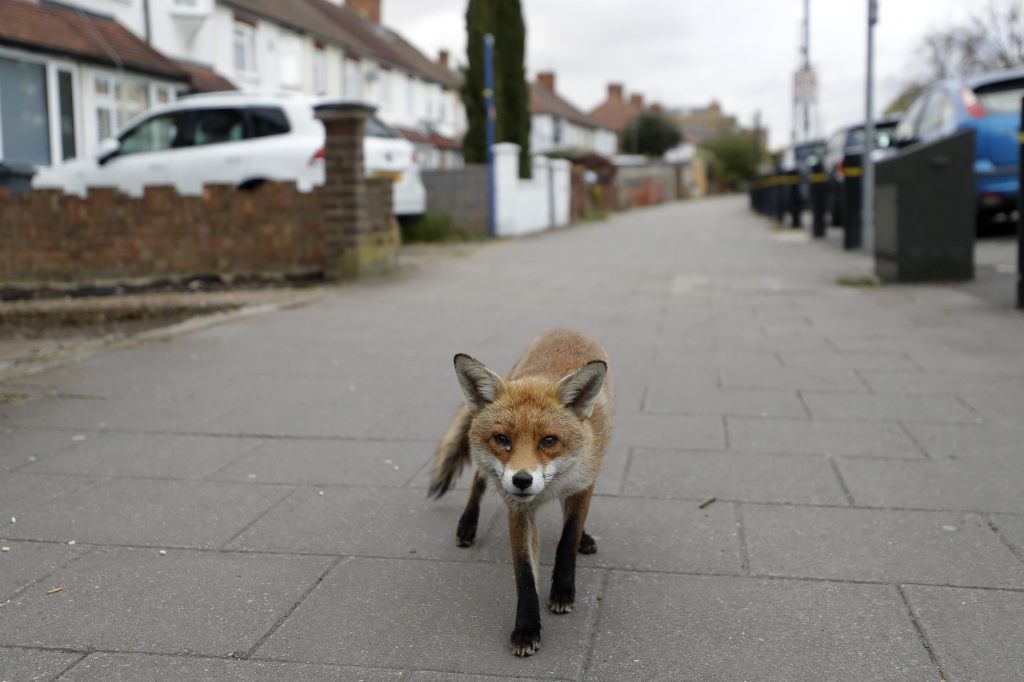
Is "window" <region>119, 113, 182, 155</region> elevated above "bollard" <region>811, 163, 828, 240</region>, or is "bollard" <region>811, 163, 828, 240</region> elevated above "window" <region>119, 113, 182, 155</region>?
"window" <region>119, 113, 182, 155</region>

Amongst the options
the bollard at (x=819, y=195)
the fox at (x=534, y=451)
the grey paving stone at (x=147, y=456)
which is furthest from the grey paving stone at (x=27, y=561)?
the bollard at (x=819, y=195)

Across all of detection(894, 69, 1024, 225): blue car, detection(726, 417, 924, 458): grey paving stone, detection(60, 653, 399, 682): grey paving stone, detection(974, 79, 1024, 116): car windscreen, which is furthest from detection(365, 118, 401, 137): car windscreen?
detection(60, 653, 399, 682): grey paving stone

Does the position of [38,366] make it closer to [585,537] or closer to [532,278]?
[585,537]

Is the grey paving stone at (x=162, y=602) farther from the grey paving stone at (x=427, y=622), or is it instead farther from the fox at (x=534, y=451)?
the fox at (x=534, y=451)

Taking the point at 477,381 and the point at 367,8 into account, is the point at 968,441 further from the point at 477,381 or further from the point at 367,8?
the point at 367,8

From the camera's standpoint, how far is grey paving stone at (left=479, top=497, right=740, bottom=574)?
356 cm

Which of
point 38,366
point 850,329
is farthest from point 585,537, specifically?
point 850,329

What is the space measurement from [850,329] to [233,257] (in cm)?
710

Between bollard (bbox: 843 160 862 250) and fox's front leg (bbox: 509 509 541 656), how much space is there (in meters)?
13.7

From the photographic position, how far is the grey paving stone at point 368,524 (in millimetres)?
3701

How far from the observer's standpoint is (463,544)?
3.74 meters

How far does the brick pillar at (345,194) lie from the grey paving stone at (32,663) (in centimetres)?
877

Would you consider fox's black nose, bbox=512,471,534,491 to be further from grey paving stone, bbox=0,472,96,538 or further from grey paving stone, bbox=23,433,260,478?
grey paving stone, bbox=23,433,260,478

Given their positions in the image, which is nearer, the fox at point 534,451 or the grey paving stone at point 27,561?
the fox at point 534,451
